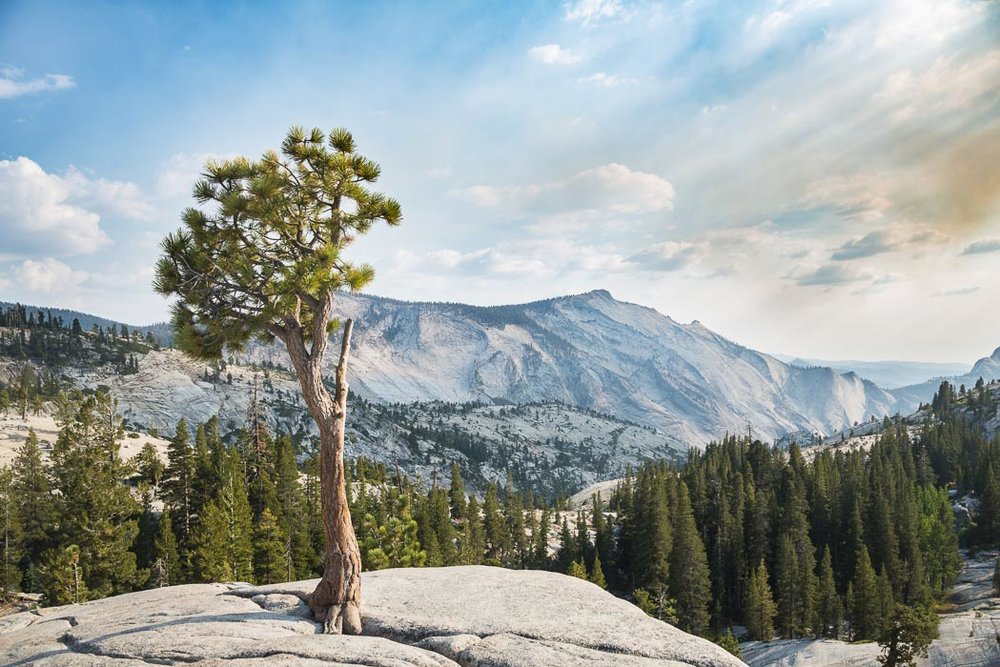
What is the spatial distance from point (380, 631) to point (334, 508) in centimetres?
373

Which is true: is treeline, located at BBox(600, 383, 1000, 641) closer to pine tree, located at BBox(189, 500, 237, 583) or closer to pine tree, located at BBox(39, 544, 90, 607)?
pine tree, located at BBox(189, 500, 237, 583)

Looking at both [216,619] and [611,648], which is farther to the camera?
[216,619]

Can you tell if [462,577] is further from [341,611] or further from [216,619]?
[216,619]

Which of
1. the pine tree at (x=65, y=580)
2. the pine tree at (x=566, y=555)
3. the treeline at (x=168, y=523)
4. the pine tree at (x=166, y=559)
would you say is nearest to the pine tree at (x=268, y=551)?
the treeline at (x=168, y=523)

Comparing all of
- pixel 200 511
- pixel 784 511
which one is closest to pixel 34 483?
pixel 200 511

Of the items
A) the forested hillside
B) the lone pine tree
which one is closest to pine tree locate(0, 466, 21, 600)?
the forested hillside

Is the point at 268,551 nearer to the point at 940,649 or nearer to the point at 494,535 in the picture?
the point at 494,535

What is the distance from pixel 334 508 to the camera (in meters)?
17.5

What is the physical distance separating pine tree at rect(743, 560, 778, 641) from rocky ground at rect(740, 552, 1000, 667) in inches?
80.5

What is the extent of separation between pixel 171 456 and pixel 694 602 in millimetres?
74795

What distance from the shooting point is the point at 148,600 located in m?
18.5

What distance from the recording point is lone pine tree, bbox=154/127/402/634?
1689 cm

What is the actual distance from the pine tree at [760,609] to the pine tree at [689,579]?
6199 millimetres

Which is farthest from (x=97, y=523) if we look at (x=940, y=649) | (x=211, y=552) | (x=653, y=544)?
(x=940, y=649)
